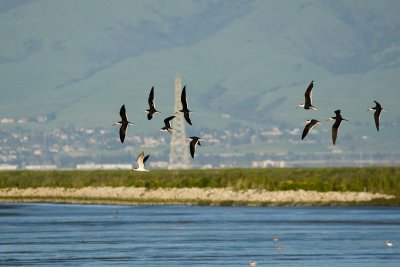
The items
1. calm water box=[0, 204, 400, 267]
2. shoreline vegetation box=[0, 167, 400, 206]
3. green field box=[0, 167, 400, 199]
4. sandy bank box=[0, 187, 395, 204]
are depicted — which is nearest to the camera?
calm water box=[0, 204, 400, 267]

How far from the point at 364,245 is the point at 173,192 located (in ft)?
142

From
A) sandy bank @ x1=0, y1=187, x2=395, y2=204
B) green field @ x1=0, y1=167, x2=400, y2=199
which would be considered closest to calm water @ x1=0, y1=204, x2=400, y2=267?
sandy bank @ x1=0, y1=187, x2=395, y2=204

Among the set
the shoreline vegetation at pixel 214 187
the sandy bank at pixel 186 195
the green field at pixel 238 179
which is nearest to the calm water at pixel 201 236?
the sandy bank at pixel 186 195

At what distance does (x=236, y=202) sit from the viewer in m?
91.6

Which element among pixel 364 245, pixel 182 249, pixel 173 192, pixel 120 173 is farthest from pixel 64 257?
pixel 120 173

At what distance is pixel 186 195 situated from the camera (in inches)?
3834

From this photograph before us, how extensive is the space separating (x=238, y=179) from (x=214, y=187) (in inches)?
71.1

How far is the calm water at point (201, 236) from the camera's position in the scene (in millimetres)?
50750

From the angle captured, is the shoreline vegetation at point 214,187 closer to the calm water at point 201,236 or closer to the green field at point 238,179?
the green field at point 238,179

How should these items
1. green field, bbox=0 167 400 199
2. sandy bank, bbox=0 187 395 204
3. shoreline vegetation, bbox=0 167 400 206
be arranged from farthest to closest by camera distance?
green field, bbox=0 167 400 199 < sandy bank, bbox=0 187 395 204 < shoreline vegetation, bbox=0 167 400 206

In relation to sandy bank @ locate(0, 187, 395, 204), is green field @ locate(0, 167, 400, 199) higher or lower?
higher

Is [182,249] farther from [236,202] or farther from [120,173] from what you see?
[120,173]

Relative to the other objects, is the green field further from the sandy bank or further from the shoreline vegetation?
the sandy bank

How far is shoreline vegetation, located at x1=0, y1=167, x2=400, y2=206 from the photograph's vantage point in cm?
9000
